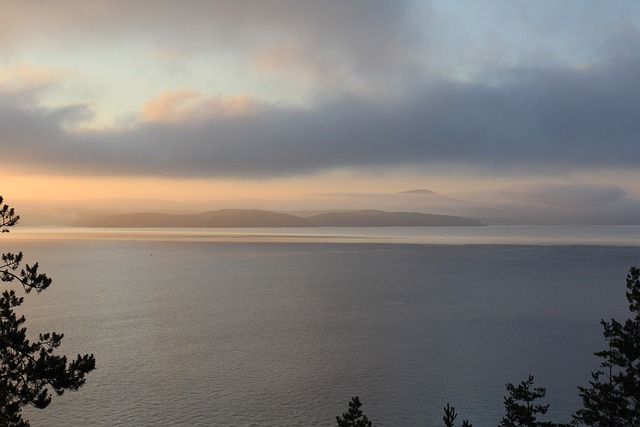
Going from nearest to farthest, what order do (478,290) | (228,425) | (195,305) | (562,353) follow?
(228,425)
(562,353)
(195,305)
(478,290)

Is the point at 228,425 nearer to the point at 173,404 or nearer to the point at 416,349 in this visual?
the point at 173,404

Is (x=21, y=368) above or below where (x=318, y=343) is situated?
above

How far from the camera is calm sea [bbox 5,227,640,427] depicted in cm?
3994

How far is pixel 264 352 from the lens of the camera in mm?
56000

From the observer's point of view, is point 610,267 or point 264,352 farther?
point 610,267

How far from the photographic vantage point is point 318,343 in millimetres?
60375

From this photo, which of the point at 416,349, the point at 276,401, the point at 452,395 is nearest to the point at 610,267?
the point at 416,349

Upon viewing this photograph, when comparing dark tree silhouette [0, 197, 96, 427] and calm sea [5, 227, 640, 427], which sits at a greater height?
dark tree silhouette [0, 197, 96, 427]

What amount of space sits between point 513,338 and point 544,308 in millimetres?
25585

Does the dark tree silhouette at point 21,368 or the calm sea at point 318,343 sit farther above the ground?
the dark tree silhouette at point 21,368

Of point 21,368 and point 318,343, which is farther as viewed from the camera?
point 318,343

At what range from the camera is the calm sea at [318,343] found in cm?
3994

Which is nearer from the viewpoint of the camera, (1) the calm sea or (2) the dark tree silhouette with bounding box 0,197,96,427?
(2) the dark tree silhouette with bounding box 0,197,96,427

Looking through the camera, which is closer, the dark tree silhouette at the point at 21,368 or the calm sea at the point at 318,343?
the dark tree silhouette at the point at 21,368
